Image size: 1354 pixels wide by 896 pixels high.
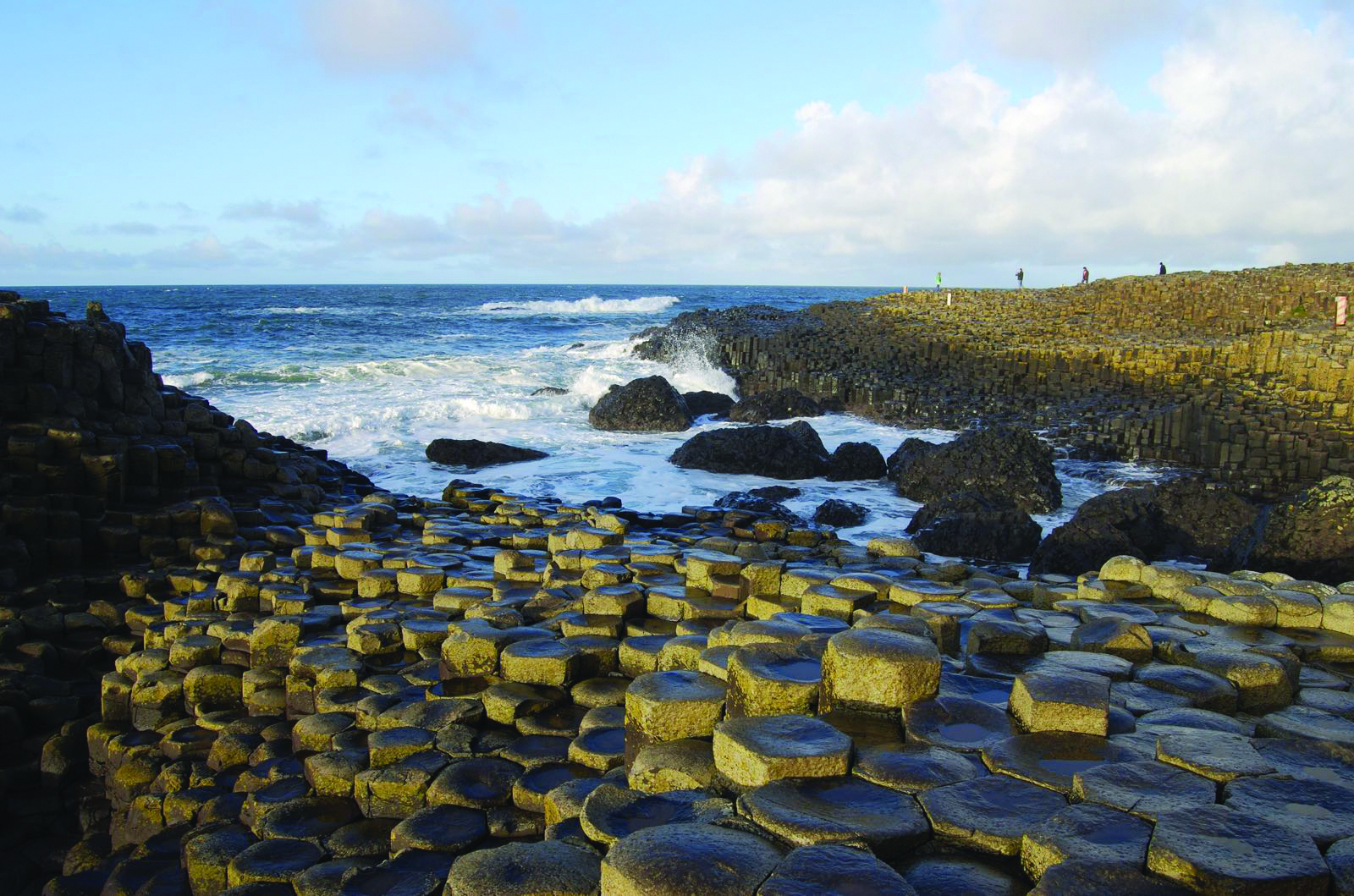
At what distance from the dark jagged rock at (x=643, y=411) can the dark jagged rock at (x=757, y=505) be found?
22.9 ft

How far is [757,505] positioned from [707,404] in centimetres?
1066

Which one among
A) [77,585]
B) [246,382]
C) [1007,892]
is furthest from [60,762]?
[246,382]

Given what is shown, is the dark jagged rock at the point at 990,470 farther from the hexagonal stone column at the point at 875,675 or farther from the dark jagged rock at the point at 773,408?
the hexagonal stone column at the point at 875,675

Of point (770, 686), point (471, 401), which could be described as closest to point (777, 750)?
point (770, 686)

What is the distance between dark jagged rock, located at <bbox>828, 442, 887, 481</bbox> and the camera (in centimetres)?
1352

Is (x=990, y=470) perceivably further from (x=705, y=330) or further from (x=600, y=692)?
(x=705, y=330)

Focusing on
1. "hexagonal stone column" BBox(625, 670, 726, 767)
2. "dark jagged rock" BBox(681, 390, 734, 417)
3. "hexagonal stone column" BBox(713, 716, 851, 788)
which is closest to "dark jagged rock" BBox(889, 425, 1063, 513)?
"dark jagged rock" BBox(681, 390, 734, 417)

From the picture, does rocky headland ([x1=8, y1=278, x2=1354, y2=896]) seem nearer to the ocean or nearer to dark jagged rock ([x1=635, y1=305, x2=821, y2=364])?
the ocean

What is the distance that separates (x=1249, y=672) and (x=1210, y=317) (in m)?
30.6

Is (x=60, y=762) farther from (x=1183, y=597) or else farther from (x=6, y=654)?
(x=1183, y=597)

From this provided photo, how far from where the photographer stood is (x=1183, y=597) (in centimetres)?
544

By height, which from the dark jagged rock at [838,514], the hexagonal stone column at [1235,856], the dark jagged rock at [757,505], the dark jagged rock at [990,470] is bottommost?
the dark jagged rock at [838,514]

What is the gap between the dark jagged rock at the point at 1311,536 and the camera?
801 cm

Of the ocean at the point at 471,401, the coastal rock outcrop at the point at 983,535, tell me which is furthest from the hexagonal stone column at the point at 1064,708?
the ocean at the point at 471,401
